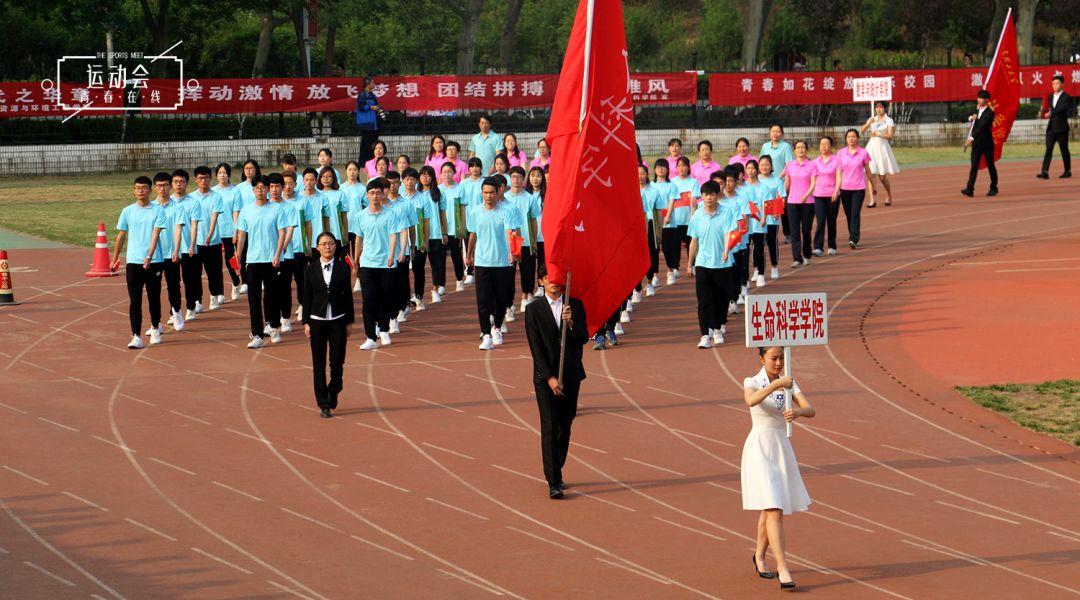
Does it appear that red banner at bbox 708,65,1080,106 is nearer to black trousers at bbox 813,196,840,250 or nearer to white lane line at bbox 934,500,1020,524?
black trousers at bbox 813,196,840,250

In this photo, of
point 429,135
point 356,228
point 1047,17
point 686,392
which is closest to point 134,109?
point 429,135

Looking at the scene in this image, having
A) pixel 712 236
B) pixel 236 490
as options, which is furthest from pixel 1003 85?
pixel 236 490

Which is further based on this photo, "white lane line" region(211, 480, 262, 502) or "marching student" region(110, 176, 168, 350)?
"marching student" region(110, 176, 168, 350)

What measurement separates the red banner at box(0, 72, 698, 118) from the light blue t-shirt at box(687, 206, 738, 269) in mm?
19410

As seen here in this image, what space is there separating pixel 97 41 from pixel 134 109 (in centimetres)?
1531

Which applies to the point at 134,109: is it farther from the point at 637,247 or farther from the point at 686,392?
the point at 637,247

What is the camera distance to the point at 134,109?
108ft

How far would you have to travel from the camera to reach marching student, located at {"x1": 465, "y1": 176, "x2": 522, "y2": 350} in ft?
50.0

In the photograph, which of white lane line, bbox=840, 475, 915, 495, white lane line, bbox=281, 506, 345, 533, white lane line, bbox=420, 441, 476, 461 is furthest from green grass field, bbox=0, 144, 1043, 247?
white lane line, bbox=840, 475, 915, 495

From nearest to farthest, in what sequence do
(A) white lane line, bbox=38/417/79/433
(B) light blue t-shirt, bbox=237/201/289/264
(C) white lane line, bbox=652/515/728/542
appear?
(C) white lane line, bbox=652/515/728/542 → (A) white lane line, bbox=38/417/79/433 → (B) light blue t-shirt, bbox=237/201/289/264

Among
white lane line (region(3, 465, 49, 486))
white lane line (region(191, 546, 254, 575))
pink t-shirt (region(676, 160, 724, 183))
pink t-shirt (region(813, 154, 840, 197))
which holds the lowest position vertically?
white lane line (region(191, 546, 254, 575))

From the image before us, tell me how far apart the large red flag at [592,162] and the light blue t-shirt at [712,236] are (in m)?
5.10

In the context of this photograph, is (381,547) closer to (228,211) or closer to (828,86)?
(228,211)

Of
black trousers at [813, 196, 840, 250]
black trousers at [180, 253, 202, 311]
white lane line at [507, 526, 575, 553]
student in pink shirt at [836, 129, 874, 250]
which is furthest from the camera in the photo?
student in pink shirt at [836, 129, 874, 250]
